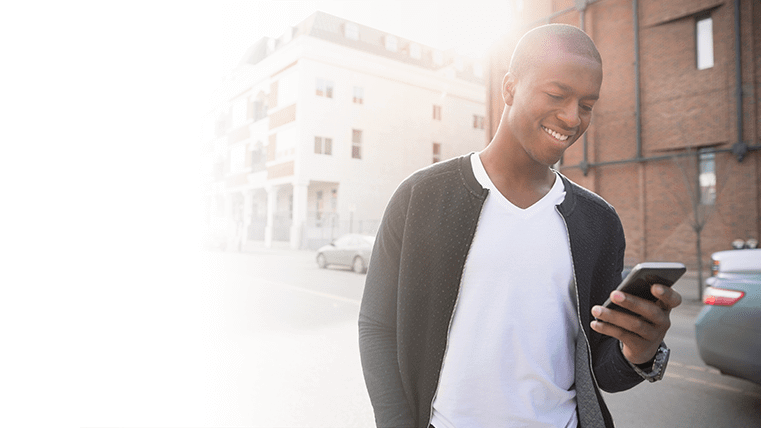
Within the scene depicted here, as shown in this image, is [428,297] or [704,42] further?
[704,42]

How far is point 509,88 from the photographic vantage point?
1521mm

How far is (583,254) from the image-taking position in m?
1.48

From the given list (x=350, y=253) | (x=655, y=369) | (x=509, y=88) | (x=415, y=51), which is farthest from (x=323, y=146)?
(x=655, y=369)

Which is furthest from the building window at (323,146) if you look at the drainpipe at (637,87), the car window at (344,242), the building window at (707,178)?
→ the building window at (707,178)

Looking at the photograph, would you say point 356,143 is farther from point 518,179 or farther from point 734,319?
point 518,179

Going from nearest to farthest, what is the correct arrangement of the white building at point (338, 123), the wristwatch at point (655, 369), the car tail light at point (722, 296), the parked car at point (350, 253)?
1. the wristwatch at point (655, 369)
2. the car tail light at point (722, 296)
3. the parked car at point (350, 253)
4. the white building at point (338, 123)

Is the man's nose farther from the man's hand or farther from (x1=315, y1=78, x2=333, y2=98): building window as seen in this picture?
(x1=315, y1=78, x2=333, y2=98): building window

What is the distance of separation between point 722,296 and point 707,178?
13.2 m

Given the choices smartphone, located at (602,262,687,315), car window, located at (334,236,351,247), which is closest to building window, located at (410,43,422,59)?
car window, located at (334,236,351,247)

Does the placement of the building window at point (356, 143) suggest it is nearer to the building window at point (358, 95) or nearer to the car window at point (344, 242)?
the building window at point (358, 95)

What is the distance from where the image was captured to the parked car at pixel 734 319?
13.3 ft

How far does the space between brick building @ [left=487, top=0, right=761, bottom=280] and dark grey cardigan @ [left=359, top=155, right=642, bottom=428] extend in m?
13.1

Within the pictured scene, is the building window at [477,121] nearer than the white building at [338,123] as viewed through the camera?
No

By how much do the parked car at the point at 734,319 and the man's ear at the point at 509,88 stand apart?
3.65 metres
